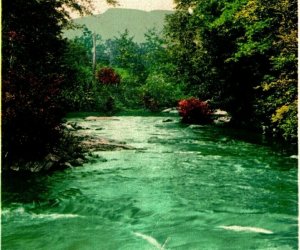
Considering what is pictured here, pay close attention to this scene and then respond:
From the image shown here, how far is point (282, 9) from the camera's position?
9.80 meters

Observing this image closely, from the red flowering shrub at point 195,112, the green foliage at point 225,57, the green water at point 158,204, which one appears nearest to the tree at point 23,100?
the green water at point 158,204

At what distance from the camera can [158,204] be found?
26.3 feet

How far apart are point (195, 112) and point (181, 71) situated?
3014 mm

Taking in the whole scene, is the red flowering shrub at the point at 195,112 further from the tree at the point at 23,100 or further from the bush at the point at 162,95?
the bush at the point at 162,95

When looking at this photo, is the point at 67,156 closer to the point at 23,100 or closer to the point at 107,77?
the point at 23,100

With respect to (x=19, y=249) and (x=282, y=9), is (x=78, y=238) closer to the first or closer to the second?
(x=19, y=249)

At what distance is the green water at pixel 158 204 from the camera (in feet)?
20.5

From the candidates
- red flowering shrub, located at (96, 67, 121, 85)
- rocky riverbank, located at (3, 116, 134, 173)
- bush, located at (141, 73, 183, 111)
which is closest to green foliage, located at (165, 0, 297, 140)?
rocky riverbank, located at (3, 116, 134, 173)

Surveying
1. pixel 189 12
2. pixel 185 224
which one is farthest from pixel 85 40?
pixel 185 224

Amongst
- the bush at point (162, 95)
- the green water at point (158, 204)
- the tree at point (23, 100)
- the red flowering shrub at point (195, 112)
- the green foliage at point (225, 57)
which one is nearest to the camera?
the green water at point (158, 204)

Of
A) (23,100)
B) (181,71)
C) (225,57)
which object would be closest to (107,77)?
(181,71)

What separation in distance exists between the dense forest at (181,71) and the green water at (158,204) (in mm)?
1494

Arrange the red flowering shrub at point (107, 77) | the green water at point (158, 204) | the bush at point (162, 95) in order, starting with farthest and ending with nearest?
the red flowering shrub at point (107, 77), the bush at point (162, 95), the green water at point (158, 204)

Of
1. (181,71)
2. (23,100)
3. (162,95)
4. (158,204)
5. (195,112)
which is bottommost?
(158,204)
